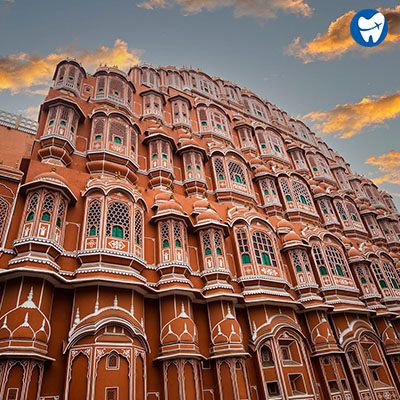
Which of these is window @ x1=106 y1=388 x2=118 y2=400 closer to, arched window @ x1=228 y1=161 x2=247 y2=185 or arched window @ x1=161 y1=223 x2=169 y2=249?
arched window @ x1=161 y1=223 x2=169 y2=249

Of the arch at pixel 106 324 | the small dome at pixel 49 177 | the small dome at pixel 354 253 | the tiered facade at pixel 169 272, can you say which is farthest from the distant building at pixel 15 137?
the small dome at pixel 354 253

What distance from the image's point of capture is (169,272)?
13.9 metres

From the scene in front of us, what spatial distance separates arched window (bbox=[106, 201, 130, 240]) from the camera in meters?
13.3

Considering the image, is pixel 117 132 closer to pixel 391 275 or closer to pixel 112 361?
pixel 112 361

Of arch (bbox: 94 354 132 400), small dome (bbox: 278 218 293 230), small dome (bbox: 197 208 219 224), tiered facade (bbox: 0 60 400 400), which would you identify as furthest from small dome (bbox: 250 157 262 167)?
arch (bbox: 94 354 132 400)

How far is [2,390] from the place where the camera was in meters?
8.69

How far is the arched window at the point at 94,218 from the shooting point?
13.0 m

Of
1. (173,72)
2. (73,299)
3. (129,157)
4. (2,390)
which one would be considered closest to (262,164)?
(129,157)

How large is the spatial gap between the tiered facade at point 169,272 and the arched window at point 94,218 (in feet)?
0.15

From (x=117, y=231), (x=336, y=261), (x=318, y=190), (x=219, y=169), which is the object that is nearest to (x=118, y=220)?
(x=117, y=231)

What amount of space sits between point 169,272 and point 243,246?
4.85m

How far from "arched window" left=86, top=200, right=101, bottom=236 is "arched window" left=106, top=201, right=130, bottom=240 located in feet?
1.30

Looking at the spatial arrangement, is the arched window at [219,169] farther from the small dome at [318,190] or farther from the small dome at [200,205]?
the small dome at [318,190]

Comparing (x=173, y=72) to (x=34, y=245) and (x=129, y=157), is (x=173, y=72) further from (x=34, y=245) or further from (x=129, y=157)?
(x=34, y=245)
